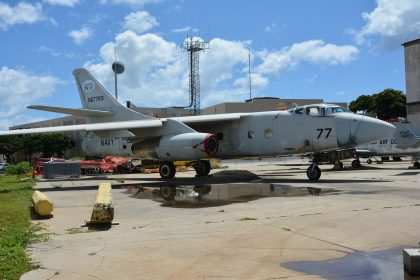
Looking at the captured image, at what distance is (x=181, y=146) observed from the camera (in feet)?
62.7

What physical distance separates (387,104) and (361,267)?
77096 mm

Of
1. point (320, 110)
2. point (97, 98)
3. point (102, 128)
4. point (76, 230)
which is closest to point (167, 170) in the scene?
point (102, 128)

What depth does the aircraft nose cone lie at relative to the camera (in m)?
16.8

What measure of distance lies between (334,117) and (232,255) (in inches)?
503

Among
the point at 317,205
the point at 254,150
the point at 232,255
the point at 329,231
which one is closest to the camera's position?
the point at 232,255

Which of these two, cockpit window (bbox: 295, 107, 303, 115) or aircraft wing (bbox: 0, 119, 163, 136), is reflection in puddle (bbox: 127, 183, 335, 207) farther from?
aircraft wing (bbox: 0, 119, 163, 136)

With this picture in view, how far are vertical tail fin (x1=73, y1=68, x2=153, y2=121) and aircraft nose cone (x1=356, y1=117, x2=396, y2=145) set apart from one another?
1129cm

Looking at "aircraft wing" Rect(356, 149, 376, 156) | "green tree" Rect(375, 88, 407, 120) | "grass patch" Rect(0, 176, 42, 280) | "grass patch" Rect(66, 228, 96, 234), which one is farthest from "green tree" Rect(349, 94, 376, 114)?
"grass patch" Rect(66, 228, 96, 234)

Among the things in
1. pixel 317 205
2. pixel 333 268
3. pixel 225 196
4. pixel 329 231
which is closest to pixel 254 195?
pixel 225 196

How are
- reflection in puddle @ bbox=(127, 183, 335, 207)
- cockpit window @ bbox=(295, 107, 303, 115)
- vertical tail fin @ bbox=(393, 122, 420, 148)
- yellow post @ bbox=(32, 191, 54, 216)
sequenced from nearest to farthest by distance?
yellow post @ bbox=(32, 191, 54, 216) → reflection in puddle @ bbox=(127, 183, 335, 207) → cockpit window @ bbox=(295, 107, 303, 115) → vertical tail fin @ bbox=(393, 122, 420, 148)

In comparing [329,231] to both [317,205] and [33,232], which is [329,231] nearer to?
[317,205]

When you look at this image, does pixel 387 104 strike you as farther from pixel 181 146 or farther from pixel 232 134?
pixel 181 146

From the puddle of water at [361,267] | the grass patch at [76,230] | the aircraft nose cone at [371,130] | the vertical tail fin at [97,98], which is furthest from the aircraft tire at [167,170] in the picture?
the puddle of water at [361,267]

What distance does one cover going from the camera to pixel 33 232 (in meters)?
8.09
